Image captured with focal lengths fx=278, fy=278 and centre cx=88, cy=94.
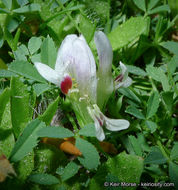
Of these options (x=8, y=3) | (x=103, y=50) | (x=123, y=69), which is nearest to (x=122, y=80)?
(x=123, y=69)

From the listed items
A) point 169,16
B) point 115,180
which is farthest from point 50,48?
point 169,16

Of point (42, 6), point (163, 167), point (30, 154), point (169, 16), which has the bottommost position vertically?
point (163, 167)

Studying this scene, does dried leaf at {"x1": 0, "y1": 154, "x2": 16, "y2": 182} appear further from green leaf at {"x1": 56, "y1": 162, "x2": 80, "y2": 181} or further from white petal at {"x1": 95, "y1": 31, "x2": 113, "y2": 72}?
white petal at {"x1": 95, "y1": 31, "x2": 113, "y2": 72}

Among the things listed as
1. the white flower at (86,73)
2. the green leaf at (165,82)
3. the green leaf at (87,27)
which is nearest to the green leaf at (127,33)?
the green leaf at (87,27)

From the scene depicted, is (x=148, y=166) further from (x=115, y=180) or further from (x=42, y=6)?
(x=42, y=6)

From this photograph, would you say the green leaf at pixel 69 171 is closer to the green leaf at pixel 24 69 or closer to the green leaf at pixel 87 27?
A: the green leaf at pixel 24 69

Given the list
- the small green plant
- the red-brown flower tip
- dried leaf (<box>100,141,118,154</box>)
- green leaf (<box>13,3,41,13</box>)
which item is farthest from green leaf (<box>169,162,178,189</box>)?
green leaf (<box>13,3,41,13</box>)
